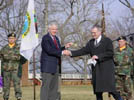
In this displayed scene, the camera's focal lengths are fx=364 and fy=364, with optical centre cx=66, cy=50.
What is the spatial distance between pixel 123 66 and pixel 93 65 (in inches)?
92.2

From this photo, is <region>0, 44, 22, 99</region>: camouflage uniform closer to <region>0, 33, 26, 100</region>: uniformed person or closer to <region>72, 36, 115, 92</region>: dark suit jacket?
<region>0, 33, 26, 100</region>: uniformed person

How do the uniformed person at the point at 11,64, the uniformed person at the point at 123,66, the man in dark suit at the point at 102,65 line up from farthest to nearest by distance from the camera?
the uniformed person at the point at 11,64 → the uniformed person at the point at 123,66 → the man in dark suit at the point at 102,65

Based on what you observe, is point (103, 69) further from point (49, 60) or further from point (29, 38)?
point (29, 38)

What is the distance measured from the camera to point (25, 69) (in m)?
38.5

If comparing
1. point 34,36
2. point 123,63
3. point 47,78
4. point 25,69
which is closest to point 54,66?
point 47,78

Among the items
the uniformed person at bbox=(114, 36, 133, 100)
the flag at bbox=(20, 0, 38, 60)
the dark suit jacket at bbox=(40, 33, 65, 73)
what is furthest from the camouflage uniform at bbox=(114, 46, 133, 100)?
the flag at bbox=(20, 0, 38, 60)

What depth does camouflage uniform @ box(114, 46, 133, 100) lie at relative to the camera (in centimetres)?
952

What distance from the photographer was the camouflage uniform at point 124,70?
375 inches

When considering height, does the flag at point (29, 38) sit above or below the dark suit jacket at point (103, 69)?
above

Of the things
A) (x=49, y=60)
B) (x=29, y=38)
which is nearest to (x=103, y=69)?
(x=49, y=60)

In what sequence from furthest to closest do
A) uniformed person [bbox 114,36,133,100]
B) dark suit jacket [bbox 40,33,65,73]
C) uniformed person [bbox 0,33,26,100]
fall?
uniformed person [bbox 0,33,26,100]
uniformed person [bbox 114,36,133,100]
dark suit jacket [bbox 40,33,65,73]

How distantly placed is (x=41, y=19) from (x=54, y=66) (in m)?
31.1

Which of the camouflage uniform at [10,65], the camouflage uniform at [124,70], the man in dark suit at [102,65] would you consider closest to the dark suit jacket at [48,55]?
the man in dark suit at [102,65]

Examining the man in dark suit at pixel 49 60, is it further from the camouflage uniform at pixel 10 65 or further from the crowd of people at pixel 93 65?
the camouflage uniform at pixel 10 65
